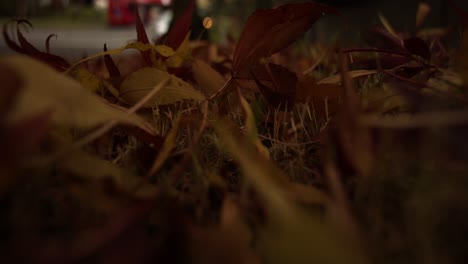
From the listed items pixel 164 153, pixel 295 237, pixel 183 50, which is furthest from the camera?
pixel 183 50

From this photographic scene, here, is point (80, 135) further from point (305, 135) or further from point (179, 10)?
point (179, 10)

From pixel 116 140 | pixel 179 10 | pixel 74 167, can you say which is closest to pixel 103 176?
pixel 74 167

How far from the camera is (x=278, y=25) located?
36 centimetres

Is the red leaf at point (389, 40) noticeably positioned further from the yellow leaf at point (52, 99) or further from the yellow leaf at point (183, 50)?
the yellow leaf at point (52, 99)

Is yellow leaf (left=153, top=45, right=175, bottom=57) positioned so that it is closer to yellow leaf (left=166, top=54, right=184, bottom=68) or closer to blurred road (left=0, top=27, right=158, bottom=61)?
yellow leaf (left=166, top=54, right=184, bottom=68)

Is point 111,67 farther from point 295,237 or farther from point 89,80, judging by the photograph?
point 295,237

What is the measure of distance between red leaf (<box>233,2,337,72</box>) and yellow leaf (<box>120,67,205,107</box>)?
66 millimetres

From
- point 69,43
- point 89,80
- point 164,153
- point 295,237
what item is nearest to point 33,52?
point 89,80

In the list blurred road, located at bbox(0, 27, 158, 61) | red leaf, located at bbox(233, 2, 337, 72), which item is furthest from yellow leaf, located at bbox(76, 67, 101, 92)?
blurred road, located at bbox(0, 27, 158, 61)

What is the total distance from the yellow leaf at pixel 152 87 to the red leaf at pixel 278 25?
7 cm

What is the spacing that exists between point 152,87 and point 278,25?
4.6 inches

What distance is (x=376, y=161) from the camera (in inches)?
8.6

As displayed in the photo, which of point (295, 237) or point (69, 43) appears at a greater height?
point (295, 237)

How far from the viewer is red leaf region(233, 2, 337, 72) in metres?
0.36
